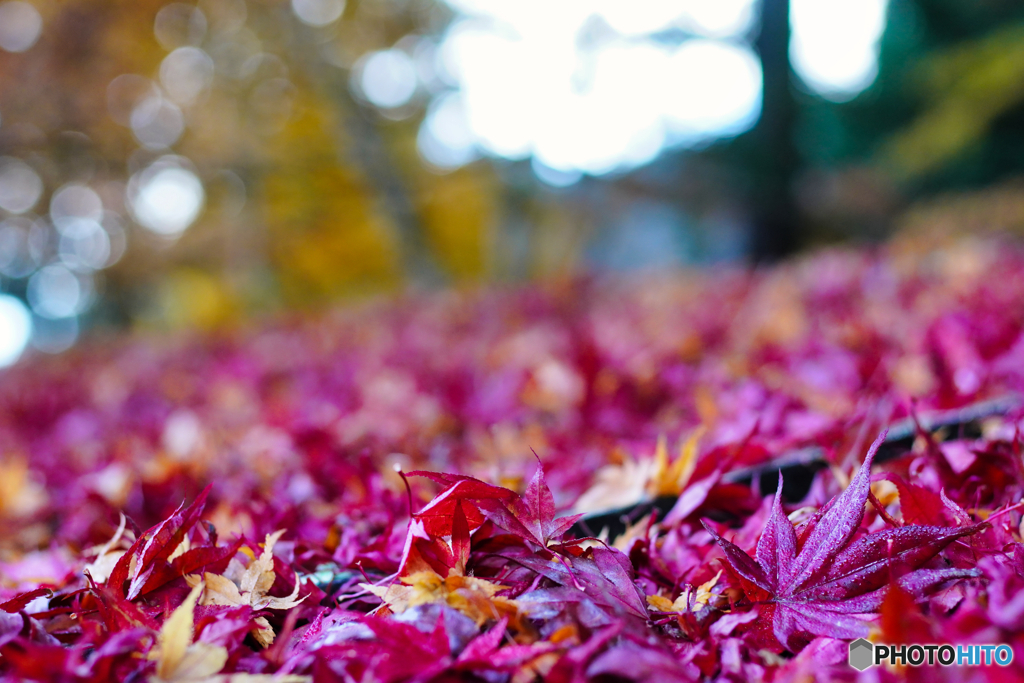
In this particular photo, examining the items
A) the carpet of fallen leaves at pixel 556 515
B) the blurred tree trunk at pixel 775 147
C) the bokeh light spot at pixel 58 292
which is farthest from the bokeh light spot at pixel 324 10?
the bokeh light spot at pixel 58 292

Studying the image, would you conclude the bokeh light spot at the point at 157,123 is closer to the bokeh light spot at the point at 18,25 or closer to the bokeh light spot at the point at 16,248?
the bokeh light spot at the point at 18,25

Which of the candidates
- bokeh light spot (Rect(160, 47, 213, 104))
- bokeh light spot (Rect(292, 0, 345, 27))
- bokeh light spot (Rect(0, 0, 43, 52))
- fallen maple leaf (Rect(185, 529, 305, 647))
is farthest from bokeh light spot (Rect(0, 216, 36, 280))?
fallen maple leaf (Rect(185, 529, 305, 647))

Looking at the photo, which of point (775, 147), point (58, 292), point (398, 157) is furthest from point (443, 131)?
point (58, 292)

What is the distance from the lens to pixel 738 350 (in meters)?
1.89

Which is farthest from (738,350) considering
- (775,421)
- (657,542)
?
(657,542)

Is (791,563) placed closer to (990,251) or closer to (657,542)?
(657,542)

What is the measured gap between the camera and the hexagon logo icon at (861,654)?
56 centimetres

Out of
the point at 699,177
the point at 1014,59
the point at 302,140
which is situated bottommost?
the point at 699,177

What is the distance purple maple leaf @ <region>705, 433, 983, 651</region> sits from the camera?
0.61 metres

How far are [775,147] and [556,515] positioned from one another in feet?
15.5

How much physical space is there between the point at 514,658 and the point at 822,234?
677 cm

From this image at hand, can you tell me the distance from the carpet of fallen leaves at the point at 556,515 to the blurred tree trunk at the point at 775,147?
288 cm

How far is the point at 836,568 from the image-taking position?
2.08 ft

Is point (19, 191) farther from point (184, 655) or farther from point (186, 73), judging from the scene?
point (184, 655)
